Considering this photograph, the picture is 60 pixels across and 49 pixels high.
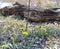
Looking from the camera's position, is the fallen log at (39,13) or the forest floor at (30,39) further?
the fallen log at (39,13)

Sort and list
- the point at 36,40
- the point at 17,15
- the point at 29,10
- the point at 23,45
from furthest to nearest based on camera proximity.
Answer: the point at 17,15
the point at 29,10
the point at 36,40
the point at 23,45

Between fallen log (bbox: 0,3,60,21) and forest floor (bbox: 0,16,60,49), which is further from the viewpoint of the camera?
fallen log (bbox: 0,3,60,21)

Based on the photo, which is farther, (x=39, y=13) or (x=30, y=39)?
(x=39, y=13)

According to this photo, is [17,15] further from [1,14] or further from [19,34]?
[19,34]

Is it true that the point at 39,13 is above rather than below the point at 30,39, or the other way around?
above

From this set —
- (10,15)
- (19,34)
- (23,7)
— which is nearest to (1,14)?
(10,15)

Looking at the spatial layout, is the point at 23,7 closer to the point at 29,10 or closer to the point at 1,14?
the point at 29,10

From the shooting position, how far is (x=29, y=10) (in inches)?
243

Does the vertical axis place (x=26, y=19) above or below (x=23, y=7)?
below

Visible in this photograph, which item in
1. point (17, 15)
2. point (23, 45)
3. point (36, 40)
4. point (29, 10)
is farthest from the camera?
point (17, 15)

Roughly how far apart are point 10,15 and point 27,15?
→ 830 millimetres

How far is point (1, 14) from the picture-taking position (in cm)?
705

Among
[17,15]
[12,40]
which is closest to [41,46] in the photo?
[12,40]

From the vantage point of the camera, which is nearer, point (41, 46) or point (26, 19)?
point (41, 46)
